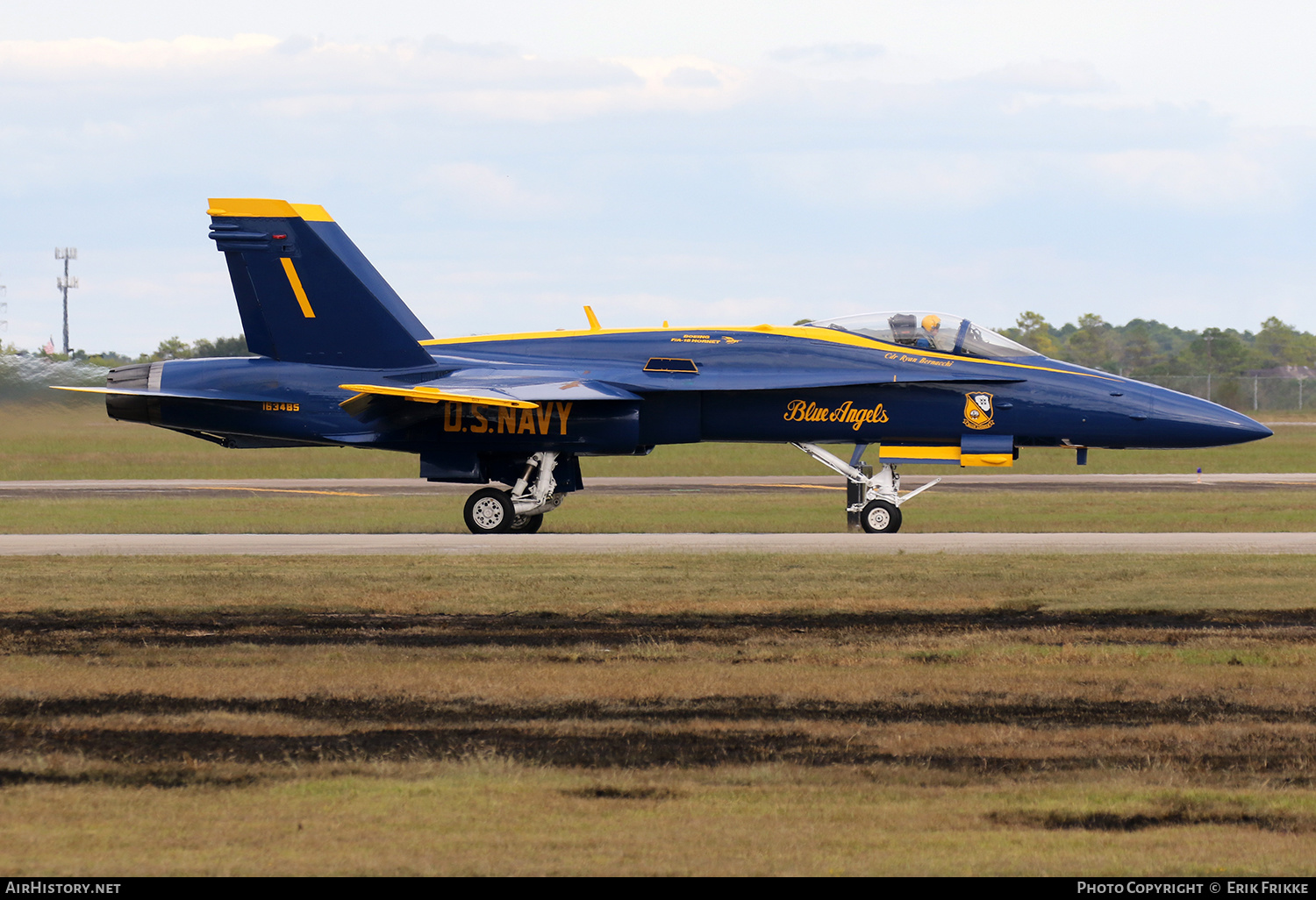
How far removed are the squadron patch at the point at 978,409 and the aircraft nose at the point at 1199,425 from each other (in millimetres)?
2437

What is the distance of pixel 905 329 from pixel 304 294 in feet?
30.4

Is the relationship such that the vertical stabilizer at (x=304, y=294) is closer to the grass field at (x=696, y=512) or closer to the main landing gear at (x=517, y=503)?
the main landing gear at (x=517, y=503)

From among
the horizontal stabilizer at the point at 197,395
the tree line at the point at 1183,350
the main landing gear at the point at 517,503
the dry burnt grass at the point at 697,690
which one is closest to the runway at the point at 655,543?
the main landing gear at the point at 517,503

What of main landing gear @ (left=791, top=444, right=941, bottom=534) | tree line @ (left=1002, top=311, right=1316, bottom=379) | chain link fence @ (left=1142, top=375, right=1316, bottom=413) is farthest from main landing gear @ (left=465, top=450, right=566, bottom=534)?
tree line @ (left=1002, top=311, right=1316, bottom=379)

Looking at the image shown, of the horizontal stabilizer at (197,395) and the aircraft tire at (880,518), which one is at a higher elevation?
the horizontal stabilizer at (197,395)

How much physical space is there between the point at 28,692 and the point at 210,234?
14.6 meters

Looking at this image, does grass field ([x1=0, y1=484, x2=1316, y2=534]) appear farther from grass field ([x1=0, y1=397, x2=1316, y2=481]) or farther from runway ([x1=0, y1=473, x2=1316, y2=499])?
grass field ([x1=0, y1=397, x2=1316, y2=481])

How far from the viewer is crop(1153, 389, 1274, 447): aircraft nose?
70.2ft

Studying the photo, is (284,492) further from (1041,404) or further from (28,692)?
(28,692)

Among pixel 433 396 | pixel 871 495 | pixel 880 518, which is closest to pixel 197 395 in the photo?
pixel 433 396

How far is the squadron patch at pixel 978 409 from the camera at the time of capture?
21.7 meters

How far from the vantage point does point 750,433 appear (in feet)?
73.4

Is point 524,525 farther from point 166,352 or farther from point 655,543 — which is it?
point 166,352
